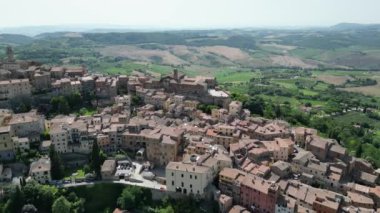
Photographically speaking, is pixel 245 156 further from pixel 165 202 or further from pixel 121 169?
pixel 121 169

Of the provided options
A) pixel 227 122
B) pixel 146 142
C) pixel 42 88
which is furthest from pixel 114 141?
pixel 42 88

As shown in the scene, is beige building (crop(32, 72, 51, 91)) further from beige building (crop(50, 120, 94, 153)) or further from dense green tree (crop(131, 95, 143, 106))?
beige building (crop(50, 120, 94, 153))

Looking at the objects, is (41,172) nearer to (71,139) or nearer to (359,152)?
(71,139)

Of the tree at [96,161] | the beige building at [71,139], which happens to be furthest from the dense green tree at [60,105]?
the tree at [96,161]

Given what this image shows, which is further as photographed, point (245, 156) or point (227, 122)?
point (227, 122)

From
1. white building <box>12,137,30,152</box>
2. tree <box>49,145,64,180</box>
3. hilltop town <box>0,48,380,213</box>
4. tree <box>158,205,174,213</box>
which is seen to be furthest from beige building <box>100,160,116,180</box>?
white building <box>12,137,30,152</box>

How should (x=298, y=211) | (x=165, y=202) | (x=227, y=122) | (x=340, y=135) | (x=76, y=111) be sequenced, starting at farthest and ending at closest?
(x=340, y=135) → (x=76, y=111) → (x=227, y=122) → (x=165, y=202) → (x=298, y=211)
